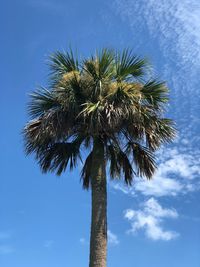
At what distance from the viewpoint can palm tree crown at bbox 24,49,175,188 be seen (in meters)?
17.1

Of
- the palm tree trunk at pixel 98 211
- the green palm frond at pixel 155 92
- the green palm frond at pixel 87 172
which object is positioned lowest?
the palm tree trunk at pixel 98 211

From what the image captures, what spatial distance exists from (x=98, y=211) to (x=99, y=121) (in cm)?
243

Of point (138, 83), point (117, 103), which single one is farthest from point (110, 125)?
point (138, 83)

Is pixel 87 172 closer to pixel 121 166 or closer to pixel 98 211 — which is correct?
pixel 121 166

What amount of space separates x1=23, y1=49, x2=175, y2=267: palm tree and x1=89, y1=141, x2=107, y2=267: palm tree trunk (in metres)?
0.03

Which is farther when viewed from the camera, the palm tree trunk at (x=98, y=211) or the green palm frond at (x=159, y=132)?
the green palm frond at (x=159, y=132)

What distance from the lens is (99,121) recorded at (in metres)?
16.6

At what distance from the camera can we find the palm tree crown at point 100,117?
56.0ft

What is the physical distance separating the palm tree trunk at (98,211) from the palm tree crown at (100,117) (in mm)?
547

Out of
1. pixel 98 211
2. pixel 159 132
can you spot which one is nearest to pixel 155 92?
pixel 159 132

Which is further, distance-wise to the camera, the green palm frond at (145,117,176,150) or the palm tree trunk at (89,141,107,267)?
the green palm frond at (145,117,176,150)

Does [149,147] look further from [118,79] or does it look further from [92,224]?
[92,224]

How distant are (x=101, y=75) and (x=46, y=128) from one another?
2199 millimetres

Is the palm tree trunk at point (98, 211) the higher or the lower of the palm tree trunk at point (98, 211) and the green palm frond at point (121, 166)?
the lower
